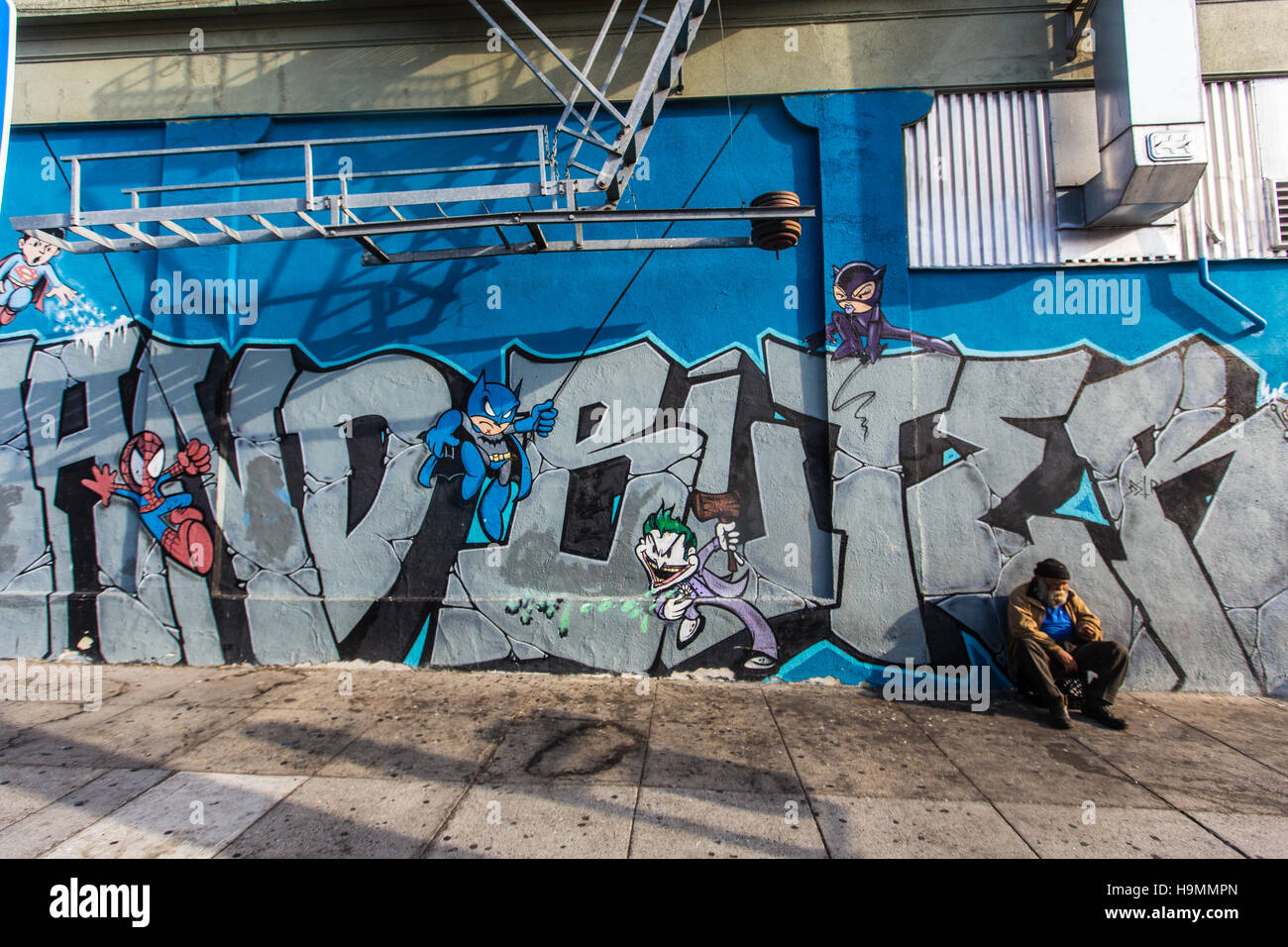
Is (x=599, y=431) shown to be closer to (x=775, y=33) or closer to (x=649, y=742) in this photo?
(x=649, y=742)

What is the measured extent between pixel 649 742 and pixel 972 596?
333 centimetres

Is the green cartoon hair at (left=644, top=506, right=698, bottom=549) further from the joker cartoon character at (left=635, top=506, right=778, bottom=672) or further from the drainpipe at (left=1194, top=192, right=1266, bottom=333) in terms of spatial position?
the drainpipe at (left=1194, top=192, right=1266, bottom=333)

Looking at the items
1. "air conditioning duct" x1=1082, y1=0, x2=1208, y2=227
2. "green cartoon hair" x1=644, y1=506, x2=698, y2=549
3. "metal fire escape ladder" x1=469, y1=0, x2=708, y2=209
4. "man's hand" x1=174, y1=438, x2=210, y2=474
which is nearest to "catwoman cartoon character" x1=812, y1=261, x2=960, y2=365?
"air conditioning duct" x1=1082, y1=0, x2=1208, y2=227

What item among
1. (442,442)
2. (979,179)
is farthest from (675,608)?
(979,179)

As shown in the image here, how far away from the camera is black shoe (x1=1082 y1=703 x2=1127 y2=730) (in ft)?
15.8

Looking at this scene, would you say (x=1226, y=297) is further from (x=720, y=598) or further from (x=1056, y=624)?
(x=720, y=598)

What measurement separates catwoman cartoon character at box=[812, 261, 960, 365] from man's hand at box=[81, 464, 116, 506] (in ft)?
22.9

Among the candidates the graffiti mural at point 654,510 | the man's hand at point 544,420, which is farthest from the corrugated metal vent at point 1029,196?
the man's hand at point 544,420

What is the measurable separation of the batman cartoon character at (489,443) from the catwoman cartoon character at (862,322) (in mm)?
2825

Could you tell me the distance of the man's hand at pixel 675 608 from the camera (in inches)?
225

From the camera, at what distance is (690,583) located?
5.75 meters

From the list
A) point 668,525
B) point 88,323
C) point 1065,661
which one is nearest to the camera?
point 1065,661

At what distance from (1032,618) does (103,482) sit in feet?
28.5

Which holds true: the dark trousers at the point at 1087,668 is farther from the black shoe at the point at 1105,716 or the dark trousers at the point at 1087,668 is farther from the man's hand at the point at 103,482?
the man's hand at the point at 103,482
